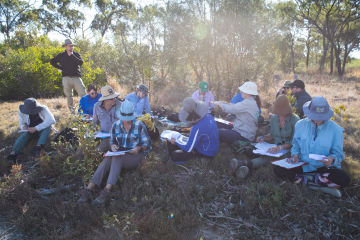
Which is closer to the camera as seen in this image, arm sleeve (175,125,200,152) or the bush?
arm sleeve (175,125,200,152)

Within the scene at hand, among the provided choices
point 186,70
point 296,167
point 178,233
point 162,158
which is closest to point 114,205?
point 178,233

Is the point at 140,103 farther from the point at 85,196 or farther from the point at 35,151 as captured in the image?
the point at 85,196

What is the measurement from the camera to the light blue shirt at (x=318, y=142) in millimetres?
3154

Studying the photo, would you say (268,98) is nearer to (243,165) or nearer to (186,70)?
(186,70)

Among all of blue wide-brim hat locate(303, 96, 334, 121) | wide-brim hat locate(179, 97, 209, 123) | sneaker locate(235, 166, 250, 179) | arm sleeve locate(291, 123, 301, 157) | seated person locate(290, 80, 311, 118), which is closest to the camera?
blue wide-brim hat locate(303, 96, 334, 121)

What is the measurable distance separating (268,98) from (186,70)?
391 cm

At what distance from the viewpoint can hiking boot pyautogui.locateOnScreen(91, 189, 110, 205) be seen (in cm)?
309

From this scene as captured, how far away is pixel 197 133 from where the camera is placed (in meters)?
3.87

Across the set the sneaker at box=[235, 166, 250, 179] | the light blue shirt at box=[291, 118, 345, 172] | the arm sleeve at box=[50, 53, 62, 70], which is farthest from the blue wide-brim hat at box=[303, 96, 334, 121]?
the arm sleeve at box=[50, 53, 62, 70]

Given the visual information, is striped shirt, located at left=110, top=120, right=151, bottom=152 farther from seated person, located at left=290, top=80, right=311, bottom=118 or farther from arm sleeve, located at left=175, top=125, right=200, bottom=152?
seated person, located at left=290, top=80, right=311, bottom=118

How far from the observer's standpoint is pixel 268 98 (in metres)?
8.69

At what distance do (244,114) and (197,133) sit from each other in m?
1.28

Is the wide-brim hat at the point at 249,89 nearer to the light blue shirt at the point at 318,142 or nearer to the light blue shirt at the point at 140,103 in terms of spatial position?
the light blue shirt at the point at 318,142

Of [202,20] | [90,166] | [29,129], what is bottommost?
[90,166]
